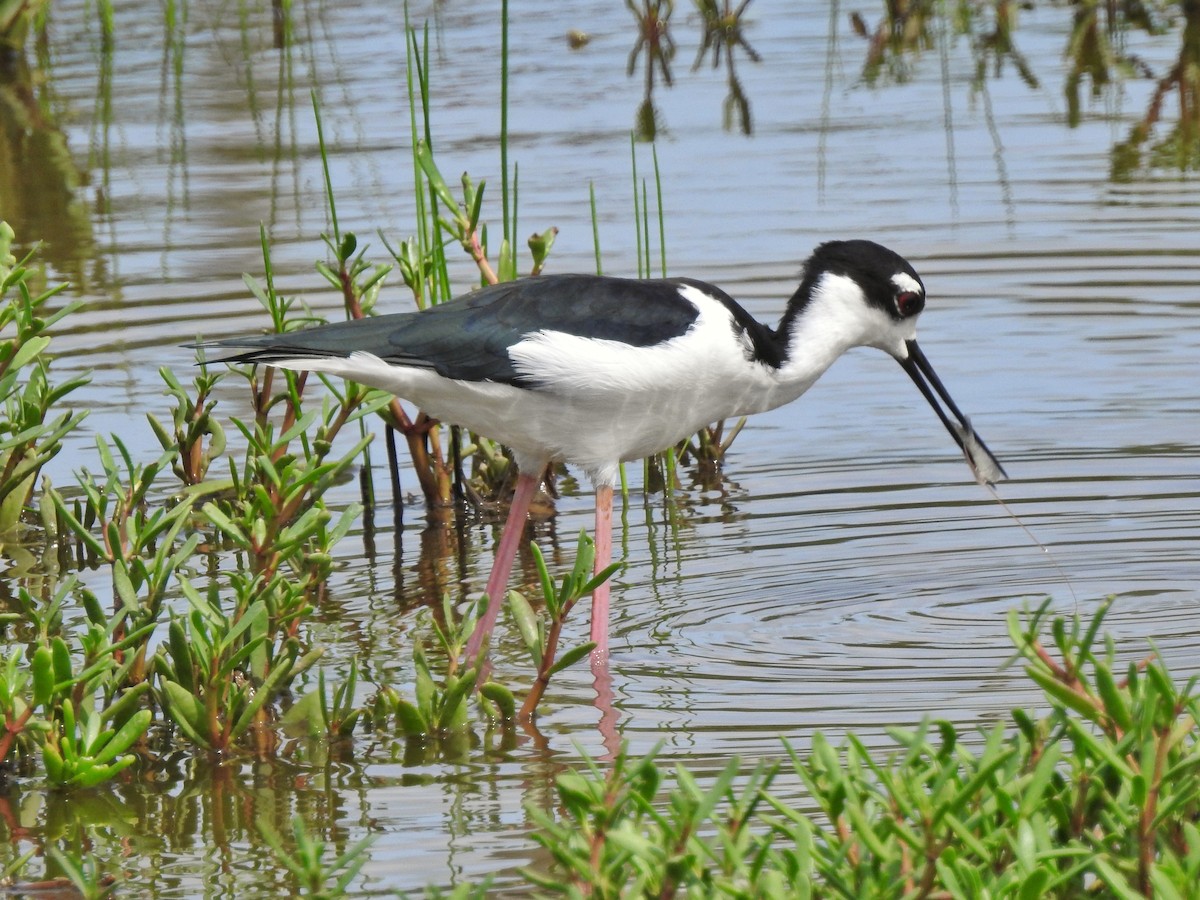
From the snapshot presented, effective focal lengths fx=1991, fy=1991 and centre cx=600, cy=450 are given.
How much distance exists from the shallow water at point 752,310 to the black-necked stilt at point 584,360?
48cm

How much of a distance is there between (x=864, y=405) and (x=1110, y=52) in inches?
214

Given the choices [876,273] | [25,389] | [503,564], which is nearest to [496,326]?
[503,564]

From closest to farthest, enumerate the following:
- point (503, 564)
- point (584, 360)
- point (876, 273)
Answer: point (584, 360) → point (503, 564) → point (876, 273)

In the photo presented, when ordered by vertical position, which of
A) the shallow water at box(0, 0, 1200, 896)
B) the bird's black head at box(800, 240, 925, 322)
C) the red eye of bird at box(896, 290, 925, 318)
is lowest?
the shallow water at box(0, 0, 1200, 896)

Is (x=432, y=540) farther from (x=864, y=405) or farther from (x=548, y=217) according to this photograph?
(x=548, y=217)

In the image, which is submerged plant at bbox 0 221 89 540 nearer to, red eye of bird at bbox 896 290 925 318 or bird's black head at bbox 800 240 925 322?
bird's black head at bbox 800 240 925 322

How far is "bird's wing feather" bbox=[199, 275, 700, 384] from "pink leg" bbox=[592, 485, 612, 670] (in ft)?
1.66

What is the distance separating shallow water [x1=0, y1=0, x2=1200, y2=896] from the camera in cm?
435

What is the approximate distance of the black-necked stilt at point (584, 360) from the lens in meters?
4.93

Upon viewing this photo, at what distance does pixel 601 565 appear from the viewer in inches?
211

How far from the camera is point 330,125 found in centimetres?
1109

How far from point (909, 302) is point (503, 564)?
1.35 m

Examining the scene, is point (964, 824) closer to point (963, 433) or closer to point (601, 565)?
point (601, 565)

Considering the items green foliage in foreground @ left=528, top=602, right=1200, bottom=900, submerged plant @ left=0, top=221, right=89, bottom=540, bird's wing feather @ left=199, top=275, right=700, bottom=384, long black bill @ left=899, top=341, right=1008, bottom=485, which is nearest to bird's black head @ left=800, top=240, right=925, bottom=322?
long black bill @ left=899, top=341, right=1008, bottom=485
